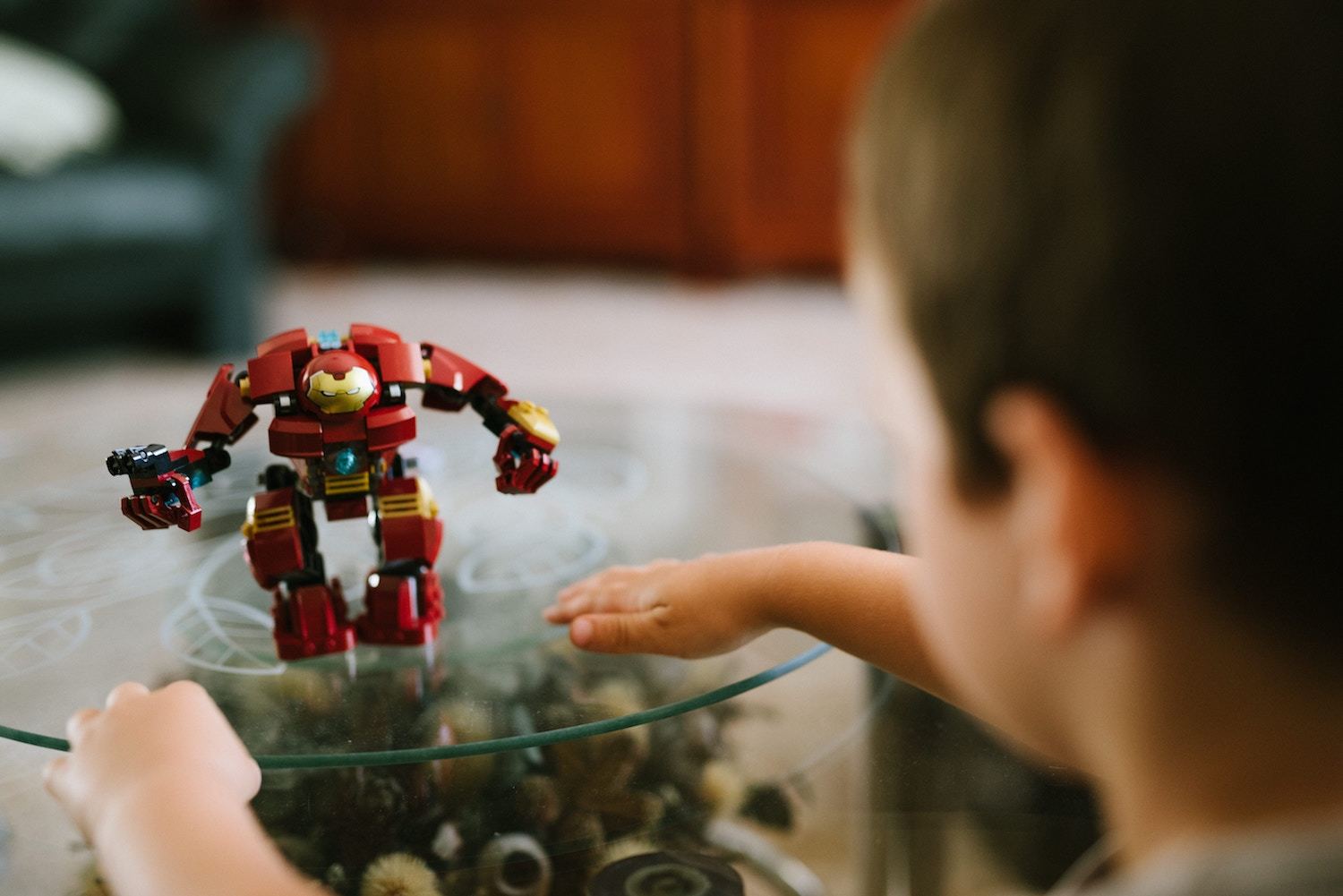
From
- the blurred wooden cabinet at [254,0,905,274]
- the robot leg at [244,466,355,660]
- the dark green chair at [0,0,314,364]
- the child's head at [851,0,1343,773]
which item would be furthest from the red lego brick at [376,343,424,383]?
the blurred wooden cabinet at [254,0,905,274]

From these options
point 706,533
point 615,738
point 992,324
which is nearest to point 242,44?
point 706,533

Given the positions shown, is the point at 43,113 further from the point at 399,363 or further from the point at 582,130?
the point at 399,363

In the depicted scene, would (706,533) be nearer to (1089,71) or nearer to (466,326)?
(1089,71)

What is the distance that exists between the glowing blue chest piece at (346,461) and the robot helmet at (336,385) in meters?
0.03

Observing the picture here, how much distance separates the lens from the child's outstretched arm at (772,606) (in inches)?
30.3

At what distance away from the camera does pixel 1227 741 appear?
0.42 metres

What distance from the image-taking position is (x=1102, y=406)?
397 mm

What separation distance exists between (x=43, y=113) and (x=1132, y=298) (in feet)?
8.56

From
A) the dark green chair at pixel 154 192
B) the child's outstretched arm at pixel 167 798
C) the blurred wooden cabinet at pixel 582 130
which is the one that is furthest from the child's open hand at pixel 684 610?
the blurred wooden cabinet at pixel 582 130

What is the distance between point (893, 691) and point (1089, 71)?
0.66 metres

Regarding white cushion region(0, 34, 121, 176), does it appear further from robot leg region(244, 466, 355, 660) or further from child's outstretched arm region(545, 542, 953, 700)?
child's outstretched arm region(545, 542, 953, 700)

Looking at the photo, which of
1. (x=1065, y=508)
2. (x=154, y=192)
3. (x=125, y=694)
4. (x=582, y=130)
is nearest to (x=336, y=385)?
(x=125, y=694)

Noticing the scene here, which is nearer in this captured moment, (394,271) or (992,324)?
(992,324)

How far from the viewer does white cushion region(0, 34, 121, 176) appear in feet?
8.16
